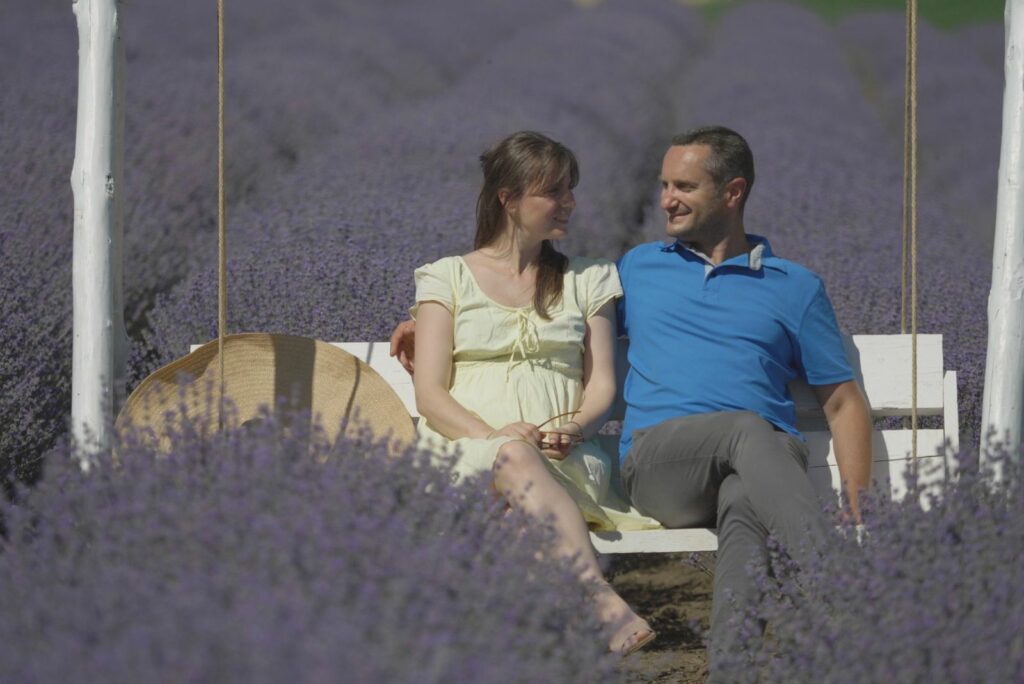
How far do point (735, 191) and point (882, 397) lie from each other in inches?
20.1

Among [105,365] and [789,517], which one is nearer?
[789,517]

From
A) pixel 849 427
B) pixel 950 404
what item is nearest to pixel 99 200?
pixel 849 427

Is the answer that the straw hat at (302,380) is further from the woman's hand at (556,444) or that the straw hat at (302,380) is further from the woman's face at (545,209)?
the woman's face at (545,209)

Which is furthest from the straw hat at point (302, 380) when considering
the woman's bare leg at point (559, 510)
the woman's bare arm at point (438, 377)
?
the woman's bare leg at point (559, 510)

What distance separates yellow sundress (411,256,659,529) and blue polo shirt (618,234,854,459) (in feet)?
0.32

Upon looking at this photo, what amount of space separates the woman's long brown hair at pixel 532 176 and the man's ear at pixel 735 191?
302 millimetres

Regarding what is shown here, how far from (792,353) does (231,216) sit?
3.38 meters

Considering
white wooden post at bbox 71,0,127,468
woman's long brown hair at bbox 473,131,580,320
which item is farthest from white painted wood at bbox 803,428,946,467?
white wooden post at bbox 71,0,127,468

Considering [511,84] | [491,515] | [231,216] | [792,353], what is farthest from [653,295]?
[511,84]

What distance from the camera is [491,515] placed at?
203 cm

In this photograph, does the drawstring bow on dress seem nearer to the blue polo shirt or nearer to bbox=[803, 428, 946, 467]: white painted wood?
the blue polo shirt

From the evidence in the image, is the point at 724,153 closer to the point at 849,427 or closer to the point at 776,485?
the point at 849,427

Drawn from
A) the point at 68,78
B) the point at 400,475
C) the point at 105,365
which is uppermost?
the point at 68,78

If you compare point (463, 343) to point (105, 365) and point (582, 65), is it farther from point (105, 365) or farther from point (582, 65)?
point (582, 65)
